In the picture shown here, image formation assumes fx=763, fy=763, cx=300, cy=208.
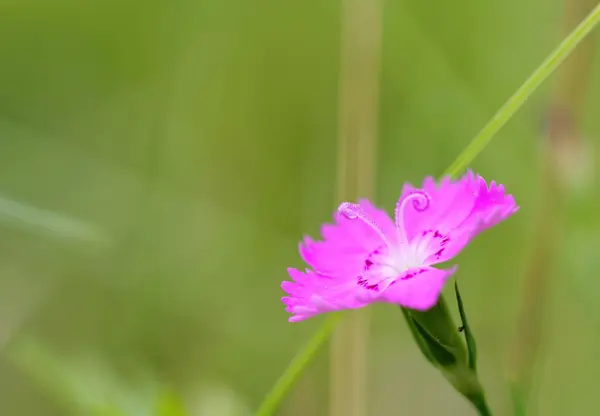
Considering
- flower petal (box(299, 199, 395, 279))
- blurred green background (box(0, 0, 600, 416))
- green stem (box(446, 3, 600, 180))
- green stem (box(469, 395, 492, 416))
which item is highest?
blurred green background (box(0, 0, 600, 416))

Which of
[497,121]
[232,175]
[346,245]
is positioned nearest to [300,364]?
[346,245]

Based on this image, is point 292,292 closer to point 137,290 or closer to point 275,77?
point 137,290

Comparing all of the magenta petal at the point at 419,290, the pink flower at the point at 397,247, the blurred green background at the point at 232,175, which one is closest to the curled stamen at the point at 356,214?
the pink flower at the point at 397,247

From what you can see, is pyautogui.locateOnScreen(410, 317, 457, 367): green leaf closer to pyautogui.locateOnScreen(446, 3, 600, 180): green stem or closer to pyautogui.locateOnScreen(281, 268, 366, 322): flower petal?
pyautogui.locateOnScreen(281, 268, 366, 322): flower petal

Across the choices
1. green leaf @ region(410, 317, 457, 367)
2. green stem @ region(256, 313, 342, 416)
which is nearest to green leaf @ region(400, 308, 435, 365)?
green leaf @ region(410, 317, 457, 367)

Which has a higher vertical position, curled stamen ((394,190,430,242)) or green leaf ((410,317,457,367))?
curled stamen ((394,190,430,242))

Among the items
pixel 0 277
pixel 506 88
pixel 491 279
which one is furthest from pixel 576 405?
pixel 0 277
